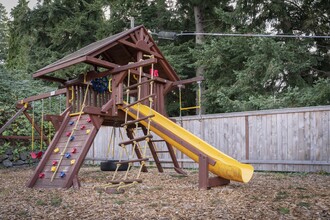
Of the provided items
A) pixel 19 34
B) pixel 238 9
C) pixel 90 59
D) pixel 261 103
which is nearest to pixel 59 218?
pixel 90 59

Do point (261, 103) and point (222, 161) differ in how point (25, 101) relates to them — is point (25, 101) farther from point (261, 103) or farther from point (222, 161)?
point (261, 103)

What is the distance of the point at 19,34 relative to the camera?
18.2 meters

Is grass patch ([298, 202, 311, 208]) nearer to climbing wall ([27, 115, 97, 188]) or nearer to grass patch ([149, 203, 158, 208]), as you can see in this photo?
grass patch ([149, 203, 158, 208])

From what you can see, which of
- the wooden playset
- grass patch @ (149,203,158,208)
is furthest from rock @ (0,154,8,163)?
grass patch @ (149,203,158,208)

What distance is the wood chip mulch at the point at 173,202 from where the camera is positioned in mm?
3668

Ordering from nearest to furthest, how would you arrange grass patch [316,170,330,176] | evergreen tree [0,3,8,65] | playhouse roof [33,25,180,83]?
playhouse roof [33,25,180,83]
grass patch [316,170,330,176]
evergreen tree [0,3,8,65]

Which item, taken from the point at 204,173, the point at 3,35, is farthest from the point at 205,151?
the point at 3,35

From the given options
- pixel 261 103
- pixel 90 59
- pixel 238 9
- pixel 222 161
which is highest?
pixel 238 9

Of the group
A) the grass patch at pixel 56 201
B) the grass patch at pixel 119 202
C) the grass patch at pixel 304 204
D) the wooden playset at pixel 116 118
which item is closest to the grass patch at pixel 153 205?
the grass patch at pixel 119 202

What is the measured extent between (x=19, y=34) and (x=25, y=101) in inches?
446

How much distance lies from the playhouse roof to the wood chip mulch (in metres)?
2.19

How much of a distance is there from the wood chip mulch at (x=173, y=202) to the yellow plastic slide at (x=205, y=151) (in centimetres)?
25

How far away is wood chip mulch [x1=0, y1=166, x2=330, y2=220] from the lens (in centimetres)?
367

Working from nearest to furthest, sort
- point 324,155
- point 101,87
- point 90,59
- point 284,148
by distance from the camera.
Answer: point 90,59, point 101,87, point 324,155, point 284,148
